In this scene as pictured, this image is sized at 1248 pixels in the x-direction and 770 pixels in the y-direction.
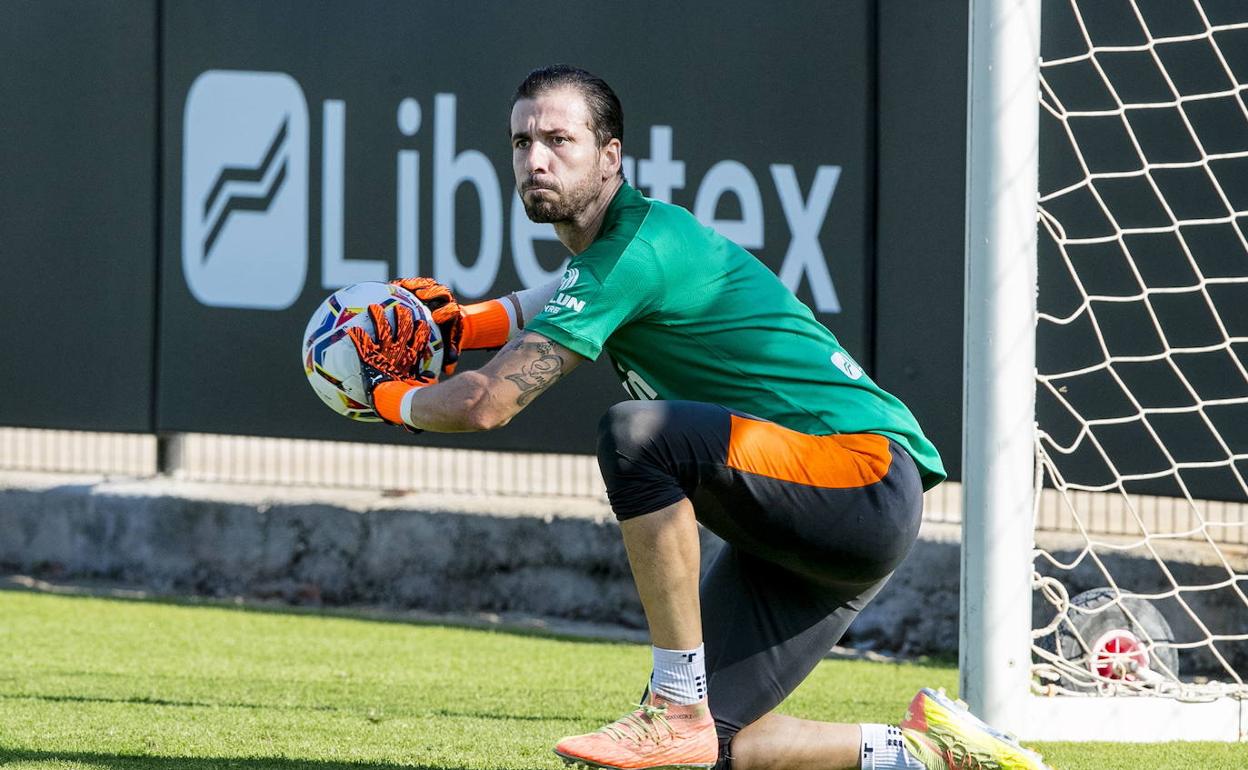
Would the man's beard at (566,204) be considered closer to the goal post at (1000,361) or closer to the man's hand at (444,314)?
the man's hand at (444,314)

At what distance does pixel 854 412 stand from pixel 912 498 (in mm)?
244

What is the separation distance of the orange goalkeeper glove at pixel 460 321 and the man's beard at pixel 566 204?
0.45 m

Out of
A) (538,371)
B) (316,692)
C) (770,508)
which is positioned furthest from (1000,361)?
(316,692)

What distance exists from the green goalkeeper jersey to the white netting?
8.40 ft

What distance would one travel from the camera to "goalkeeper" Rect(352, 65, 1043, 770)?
375 centimetres

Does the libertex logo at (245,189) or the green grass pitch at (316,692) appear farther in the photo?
the libertex logo at (245,189)

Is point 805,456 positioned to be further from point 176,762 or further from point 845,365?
point 176,762

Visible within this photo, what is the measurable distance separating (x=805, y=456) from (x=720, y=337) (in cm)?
35

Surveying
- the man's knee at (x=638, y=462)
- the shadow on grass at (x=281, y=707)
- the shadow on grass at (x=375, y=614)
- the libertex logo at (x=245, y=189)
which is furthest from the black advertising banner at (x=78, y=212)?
the man's knee at (x=638, y=462)

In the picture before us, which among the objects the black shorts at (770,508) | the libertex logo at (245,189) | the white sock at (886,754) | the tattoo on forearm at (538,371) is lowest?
the white sock at (886,754)

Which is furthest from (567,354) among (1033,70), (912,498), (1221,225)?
(1221,225)

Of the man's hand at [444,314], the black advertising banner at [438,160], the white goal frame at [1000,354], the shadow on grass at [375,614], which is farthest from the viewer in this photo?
the shadow on grass at [375,614]

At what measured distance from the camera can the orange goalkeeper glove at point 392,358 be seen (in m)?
3.91

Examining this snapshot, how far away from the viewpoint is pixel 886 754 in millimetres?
4125
